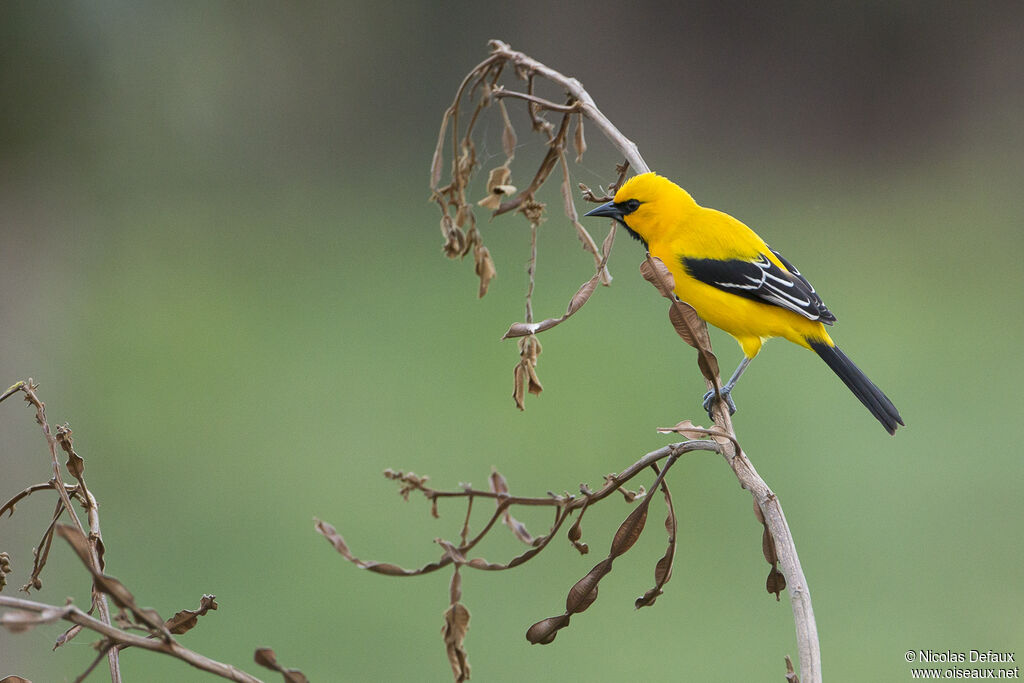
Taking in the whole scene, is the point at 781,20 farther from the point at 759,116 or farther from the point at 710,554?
the point at 710,554

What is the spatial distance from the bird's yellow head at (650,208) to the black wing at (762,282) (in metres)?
0.09

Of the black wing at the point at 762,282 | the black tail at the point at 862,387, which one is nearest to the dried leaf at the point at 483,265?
the black tail at the point at 862,387

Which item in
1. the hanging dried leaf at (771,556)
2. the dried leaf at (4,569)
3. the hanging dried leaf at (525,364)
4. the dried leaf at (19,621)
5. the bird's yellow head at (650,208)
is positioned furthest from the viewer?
the bird's yellow head at (650,208)

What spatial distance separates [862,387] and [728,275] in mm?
373

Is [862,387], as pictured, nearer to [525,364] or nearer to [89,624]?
[525,364]

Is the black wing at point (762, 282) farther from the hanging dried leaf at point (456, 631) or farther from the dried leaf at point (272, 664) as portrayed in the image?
the dried leaf at point (272, 664)

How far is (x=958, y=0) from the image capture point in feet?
27.2

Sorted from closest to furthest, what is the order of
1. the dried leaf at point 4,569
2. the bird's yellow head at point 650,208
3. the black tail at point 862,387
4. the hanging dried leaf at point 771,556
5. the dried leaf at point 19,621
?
the dried leaf at point 19,621 < the hanging dried leaf at point 771,556 < the dried leaf at point 4,569 < the black tail at point 862,387 < the bird's yellow head at point 650,208

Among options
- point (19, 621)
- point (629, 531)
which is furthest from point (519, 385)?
point (19, 621)

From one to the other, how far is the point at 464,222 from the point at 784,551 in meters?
0.50

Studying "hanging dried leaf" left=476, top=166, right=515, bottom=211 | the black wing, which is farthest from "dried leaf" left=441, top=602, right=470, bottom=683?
the black wing

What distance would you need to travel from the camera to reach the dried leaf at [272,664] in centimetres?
74

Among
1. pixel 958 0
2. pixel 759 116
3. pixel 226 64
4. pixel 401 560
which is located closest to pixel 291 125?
pixel 226 64

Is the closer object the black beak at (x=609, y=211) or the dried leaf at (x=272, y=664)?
the dried leaf at (x=272, y=664)
